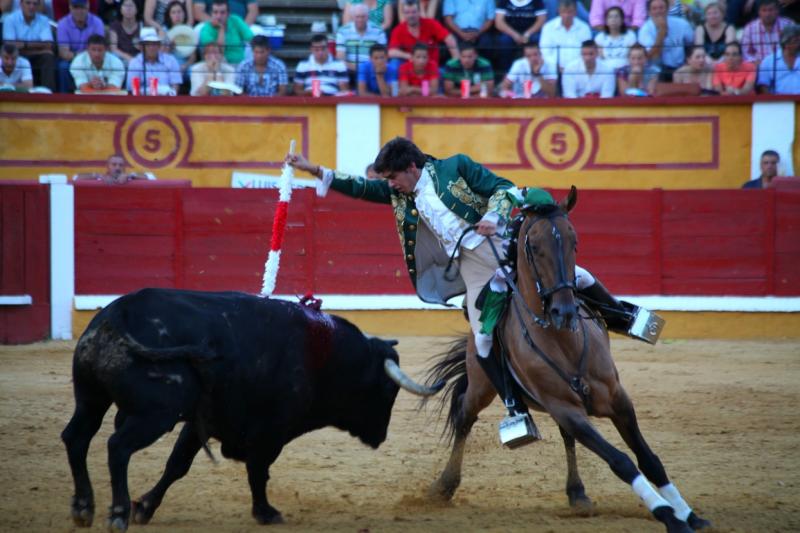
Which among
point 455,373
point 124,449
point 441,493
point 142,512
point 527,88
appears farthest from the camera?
point 527,88

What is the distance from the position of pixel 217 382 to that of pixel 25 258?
222 inches

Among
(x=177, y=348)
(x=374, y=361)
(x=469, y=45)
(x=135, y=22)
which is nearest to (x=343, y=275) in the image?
(x=469, y=45)

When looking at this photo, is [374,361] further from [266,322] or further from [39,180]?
[39,180]

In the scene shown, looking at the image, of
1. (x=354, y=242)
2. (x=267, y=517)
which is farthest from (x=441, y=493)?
(x=354, y=242)

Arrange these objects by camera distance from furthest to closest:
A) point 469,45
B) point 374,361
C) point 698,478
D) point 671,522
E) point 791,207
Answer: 1. point 469,45
2. point 791,207
3. point 698,478
4. point 374,361
5. point 671,522

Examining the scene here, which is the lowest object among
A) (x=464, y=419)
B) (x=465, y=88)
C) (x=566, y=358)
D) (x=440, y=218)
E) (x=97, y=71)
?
(x=464, y=419)

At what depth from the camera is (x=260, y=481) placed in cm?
404

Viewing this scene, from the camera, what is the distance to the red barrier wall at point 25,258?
29.0 ft

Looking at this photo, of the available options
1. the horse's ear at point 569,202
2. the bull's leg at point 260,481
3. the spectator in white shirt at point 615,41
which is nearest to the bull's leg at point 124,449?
the bull's leg at point 260,481

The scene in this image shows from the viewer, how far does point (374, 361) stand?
439cm

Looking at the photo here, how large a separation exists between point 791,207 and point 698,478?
4.93 meters

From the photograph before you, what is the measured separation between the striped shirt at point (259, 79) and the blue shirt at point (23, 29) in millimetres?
1712

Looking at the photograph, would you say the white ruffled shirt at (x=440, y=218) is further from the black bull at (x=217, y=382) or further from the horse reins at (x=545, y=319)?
the black bull at (x=217, y=382)

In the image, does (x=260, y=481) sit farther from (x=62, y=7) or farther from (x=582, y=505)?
(x=62, y=7)
